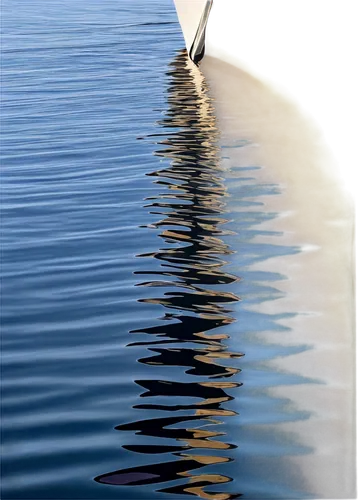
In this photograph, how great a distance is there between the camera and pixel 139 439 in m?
6.38

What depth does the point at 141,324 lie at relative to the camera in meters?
8.55

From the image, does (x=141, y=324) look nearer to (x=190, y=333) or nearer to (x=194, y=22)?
(x=190, y=333)

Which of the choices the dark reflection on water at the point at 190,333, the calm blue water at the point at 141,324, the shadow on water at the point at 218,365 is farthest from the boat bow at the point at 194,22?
the shadow on water at the point at 218,365

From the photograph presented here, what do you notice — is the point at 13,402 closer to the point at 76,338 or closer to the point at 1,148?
the point at 76,338

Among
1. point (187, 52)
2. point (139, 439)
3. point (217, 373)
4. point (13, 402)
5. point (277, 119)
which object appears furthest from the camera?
point (187, 52)

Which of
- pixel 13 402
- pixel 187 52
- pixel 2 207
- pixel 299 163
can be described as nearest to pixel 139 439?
pixel 13 402

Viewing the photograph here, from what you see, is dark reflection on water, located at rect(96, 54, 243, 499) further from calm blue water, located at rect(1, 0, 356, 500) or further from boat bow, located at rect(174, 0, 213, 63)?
boat bow, located at rect(174, 0, 213, 63)

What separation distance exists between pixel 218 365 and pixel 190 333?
2.44 feet

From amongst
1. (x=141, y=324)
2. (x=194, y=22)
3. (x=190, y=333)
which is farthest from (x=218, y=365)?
(x=194, y=22)

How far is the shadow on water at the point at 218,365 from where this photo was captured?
596cm

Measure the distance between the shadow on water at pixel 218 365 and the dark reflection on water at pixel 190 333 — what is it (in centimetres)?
1

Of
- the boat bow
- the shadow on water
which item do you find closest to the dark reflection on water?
the shadow on water

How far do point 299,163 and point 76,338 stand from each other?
29.4ft

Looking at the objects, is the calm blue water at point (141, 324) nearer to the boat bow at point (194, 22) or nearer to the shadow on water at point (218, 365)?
the shadow on water at point (218, 365)
